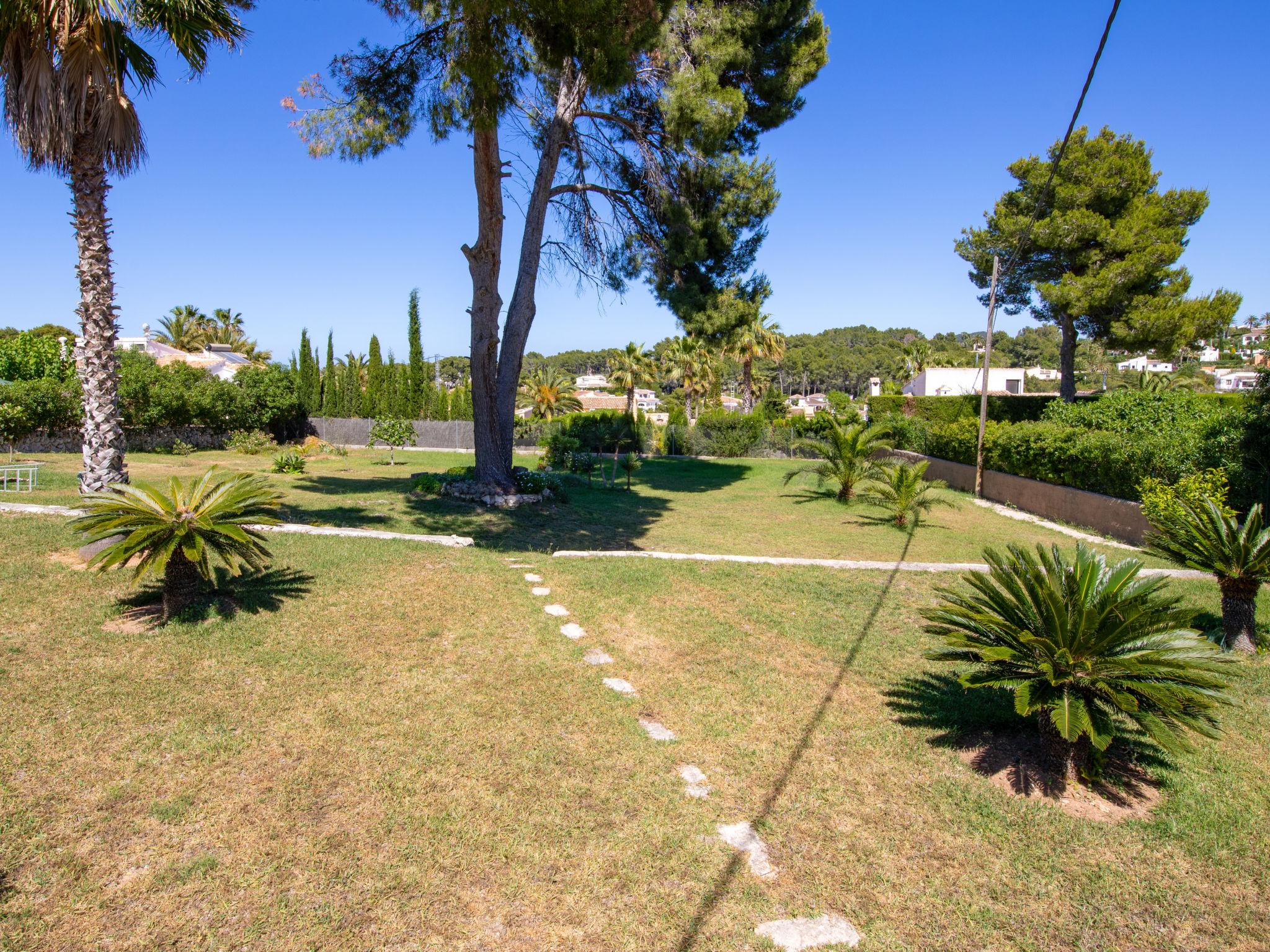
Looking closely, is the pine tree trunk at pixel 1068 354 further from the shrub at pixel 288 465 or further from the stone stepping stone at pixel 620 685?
the shrub at pixel 288 465

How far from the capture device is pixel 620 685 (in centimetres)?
514

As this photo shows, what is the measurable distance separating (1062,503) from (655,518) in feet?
25.9

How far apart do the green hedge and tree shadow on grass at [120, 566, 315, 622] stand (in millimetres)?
A: 20768

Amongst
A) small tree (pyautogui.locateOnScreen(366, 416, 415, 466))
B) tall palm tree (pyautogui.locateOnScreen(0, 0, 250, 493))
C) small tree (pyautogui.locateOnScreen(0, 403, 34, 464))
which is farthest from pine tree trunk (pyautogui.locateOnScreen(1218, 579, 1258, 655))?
small tree (pyautogui.locateOnScreen(366, 416, 415, 466))

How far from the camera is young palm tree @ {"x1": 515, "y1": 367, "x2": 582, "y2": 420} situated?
47.0 metres

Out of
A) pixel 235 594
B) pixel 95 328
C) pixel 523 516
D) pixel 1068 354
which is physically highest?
pixel 1068 354

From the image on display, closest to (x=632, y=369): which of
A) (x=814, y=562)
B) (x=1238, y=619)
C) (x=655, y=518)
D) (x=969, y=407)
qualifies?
Answer: (x=969, y=407)

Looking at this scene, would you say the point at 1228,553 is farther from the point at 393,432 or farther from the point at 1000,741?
the point at 393,432

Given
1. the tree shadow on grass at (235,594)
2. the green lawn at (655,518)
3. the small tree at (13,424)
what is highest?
the small tree at (13,424)

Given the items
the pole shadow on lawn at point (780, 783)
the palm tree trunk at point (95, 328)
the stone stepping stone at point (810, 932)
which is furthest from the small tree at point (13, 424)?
the stone stepping stone at point (810, 932)

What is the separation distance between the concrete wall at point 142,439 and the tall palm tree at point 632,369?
24374mm

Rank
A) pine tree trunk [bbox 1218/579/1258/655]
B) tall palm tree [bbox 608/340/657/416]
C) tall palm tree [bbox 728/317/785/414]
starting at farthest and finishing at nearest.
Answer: tall palm tree [bbox 608/340/657/416] → tall palm tree [bbox 728/317/785/414] → pine tree trunk [bbox 1218/579/1258/655]

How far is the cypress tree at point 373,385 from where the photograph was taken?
34.5 meters

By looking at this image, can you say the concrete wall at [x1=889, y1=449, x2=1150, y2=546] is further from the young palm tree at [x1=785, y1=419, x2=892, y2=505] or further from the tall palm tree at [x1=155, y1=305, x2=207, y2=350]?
the tall palm tree at [x1=155, y1=305, x2=207, y2=350]
